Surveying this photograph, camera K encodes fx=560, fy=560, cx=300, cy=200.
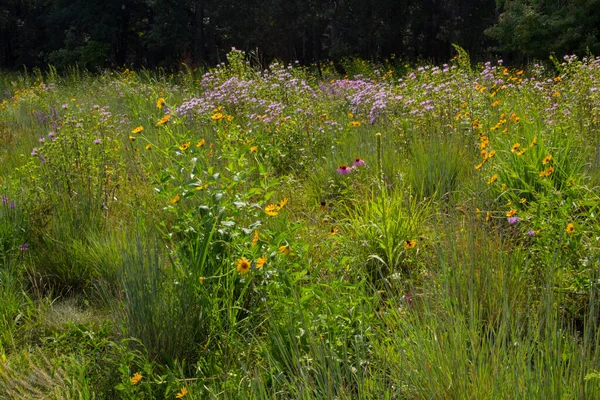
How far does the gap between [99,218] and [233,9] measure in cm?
2351

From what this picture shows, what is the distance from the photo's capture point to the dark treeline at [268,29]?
2316 centimetres

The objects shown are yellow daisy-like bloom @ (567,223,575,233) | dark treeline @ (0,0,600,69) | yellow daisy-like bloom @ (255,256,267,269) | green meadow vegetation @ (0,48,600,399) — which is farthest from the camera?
dark treeline @ (0,0,600,69)

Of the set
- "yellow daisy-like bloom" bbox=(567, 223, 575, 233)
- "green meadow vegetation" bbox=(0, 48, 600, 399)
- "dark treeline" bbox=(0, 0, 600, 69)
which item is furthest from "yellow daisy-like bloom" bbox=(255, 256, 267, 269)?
"dark treeline" bbox=(0, 0, 600, 69)

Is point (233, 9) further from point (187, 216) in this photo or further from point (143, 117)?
point (187, 216)

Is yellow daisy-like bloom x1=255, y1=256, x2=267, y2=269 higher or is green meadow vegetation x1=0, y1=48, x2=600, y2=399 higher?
yellow daisy-like bloom x1=255, y1=256, x2=267, y2=269

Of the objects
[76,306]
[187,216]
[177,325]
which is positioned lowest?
[76,306]

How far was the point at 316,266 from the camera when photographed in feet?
→ 7.82

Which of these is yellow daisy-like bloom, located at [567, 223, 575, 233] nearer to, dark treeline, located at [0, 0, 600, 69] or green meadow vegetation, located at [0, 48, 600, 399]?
green meadow vegetation, located at [0, 48, 600, 399]

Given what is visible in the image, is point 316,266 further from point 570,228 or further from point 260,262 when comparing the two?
point 570,228

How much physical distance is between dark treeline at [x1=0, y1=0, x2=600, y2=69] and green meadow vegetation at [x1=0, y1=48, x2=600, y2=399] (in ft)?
58.7

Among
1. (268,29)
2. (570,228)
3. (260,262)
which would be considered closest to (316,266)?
(260,262)

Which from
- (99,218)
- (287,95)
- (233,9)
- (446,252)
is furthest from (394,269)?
(233,9)

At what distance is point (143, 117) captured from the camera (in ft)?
20.4

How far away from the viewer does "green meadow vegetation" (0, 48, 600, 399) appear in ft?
5.24
